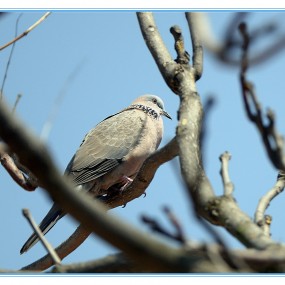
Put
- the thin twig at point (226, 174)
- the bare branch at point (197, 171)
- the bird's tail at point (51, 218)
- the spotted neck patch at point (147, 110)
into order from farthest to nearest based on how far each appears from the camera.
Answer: the spotted neck patch at point (147, 110)
the bird's tail at point (51, 218)
the thin twig at point (226, 174)
the bare branch at point (197, 171)

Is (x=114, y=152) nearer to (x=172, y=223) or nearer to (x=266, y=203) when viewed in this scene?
(x=266, y=203)

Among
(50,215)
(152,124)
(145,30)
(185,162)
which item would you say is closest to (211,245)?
(185,162)

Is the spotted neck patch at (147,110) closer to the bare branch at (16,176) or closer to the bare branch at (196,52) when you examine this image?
the bare branch at (196,52)

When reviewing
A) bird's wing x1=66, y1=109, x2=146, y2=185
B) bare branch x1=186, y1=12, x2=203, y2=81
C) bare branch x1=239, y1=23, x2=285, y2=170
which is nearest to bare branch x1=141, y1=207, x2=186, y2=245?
bare branch x1=239, y1=23, x2=285, y2=170

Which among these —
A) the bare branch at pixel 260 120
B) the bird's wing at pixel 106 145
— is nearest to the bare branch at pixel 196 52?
the bare branch at pixel 260 120

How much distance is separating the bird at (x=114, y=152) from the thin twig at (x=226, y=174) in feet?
8.29

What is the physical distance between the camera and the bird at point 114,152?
17.2 ft

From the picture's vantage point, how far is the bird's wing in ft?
17.2

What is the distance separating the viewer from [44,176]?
3.29ft

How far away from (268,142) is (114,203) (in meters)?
2.84

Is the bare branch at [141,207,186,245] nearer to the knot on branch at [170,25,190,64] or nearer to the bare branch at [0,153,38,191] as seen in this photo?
the bare branch at [0,153,38,191]

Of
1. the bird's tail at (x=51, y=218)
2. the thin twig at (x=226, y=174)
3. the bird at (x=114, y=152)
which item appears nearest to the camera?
the thin twig at (x=226, y=174)

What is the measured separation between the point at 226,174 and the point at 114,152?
319 cm

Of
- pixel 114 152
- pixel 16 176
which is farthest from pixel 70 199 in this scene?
pixel 114 152
